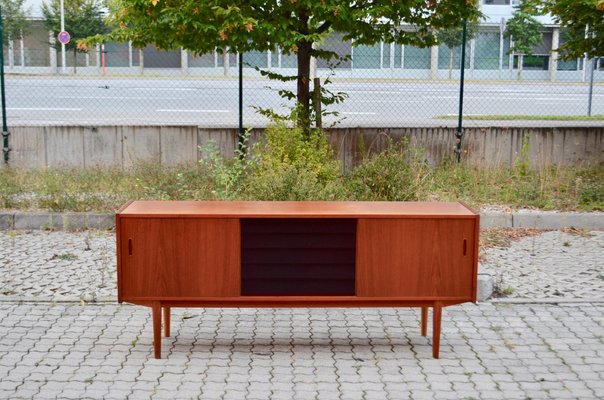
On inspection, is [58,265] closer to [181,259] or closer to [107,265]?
[107,265]

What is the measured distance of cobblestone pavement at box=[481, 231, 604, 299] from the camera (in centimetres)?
803

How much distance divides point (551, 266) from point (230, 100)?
38.6 feet

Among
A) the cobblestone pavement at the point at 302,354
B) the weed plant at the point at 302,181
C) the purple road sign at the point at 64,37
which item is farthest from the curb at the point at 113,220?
the purple road sign at the point at 64,37

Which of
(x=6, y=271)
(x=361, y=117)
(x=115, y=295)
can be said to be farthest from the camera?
(x=361, y=117)

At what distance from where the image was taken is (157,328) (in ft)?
19.7

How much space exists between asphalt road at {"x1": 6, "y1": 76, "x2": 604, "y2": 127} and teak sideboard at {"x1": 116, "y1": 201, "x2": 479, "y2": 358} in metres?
8.41

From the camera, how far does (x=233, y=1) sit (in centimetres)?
1083

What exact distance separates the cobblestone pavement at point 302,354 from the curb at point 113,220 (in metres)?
3.16

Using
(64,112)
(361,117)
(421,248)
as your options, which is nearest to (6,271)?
(421,248)

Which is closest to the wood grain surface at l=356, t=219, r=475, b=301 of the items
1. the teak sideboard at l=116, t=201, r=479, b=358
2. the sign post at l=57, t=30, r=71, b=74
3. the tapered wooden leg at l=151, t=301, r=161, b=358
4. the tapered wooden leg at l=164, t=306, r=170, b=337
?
the teak sideboard at l=116, t=201, r=479, b=358

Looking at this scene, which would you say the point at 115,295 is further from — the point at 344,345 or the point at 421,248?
the point at 421,248

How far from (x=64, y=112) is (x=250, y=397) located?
16.9m

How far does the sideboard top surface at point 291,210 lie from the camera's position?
19.8 ft

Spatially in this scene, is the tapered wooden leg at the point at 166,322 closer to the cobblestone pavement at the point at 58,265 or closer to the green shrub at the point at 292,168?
the cobblestone pavement at the point at 58,265
